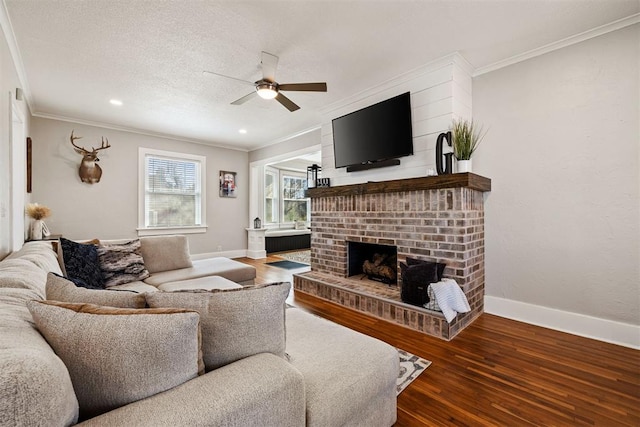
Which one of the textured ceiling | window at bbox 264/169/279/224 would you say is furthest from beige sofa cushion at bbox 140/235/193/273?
window at bbox 264/169/279/224

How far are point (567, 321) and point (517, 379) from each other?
1171 mm

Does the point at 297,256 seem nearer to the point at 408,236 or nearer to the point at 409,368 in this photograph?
the point at 408,236

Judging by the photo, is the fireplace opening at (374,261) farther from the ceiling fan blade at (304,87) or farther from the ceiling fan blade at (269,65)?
the ceiling fan blade at (269,65)

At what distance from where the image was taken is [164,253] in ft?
10.6

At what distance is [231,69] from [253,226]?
4.17 m

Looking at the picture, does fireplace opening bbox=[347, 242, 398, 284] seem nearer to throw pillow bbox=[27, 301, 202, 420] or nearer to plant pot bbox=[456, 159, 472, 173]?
plant pot bbox=[456, 159, 472, 173]

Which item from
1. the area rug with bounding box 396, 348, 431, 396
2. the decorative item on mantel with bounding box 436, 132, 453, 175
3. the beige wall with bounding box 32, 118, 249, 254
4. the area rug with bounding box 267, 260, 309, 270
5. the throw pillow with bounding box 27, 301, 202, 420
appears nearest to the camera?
the throw pillow with bounding box 27, 301, 202, 420

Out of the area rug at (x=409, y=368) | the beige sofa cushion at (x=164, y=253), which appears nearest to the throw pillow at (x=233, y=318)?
the area rug at (x=409, y=368)

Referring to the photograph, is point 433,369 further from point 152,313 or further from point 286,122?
point 286,122

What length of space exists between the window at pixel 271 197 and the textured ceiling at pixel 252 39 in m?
3.73

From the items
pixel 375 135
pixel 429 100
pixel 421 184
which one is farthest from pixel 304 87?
pixel 421 184

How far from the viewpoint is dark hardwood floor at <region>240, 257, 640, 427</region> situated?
156 cm

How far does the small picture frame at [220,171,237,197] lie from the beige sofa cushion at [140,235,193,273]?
10.1 feet

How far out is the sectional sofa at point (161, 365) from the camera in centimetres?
62
